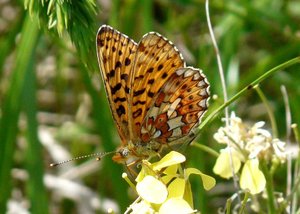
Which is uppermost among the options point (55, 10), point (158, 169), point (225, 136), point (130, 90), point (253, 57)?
point (253, 57)

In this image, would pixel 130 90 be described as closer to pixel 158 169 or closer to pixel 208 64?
pixel 158 169

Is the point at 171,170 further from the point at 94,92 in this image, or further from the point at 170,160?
the point at 94,92

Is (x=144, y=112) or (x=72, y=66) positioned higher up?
(x=72, y=66)

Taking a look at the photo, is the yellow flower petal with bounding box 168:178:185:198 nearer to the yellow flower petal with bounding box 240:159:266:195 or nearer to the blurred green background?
the yellow flower petal with bounding box 240:159:266:195

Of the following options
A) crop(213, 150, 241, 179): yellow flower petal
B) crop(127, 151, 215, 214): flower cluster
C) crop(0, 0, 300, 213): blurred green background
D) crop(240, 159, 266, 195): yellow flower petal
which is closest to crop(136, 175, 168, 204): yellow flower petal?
crop(127, 151, 215, 214): flower cluster

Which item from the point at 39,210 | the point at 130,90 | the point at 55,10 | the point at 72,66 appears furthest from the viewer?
the point at 72,66

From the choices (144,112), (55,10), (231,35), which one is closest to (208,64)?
(231,35)

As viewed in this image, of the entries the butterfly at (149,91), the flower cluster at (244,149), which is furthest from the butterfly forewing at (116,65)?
the flower cluster at (244,149)
